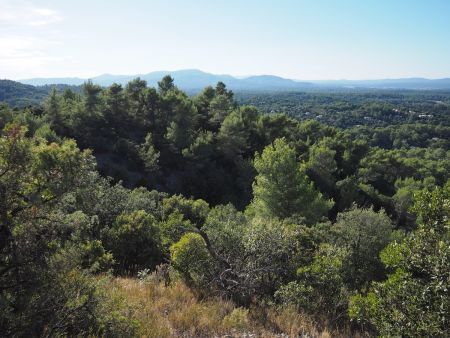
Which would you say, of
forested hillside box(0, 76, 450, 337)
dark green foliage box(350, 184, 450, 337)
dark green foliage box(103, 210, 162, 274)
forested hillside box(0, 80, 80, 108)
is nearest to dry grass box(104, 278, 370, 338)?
forested hillside box(0, 76, 450, 337)

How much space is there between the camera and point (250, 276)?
788cm

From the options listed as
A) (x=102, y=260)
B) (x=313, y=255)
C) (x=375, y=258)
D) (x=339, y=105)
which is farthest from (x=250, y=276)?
(x=339, y=105)

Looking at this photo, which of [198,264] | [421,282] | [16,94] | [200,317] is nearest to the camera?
[421,282]

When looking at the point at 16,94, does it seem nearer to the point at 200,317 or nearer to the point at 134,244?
the point at 134,244

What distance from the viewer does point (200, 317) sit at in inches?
245

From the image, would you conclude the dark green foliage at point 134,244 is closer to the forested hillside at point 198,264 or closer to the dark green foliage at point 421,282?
the forested hillside at point 198,264

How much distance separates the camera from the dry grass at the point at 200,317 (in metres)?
5.79

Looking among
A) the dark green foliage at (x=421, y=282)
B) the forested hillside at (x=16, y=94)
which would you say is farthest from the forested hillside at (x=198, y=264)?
the forested hillside at (x=16, y=94)

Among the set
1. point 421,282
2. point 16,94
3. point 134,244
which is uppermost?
point 16,94

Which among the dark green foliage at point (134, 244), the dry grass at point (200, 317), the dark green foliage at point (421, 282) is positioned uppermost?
the dark green foliage at point (421, 282)

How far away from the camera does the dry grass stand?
228 inches

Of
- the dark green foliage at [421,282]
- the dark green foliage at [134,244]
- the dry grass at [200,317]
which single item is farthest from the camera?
the dark green foliage at [134,244]

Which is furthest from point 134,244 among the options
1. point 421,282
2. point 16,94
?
point 16,94

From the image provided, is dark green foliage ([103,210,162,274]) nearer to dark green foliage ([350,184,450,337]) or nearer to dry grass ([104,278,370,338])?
dry grass ([104,278,370,338])
